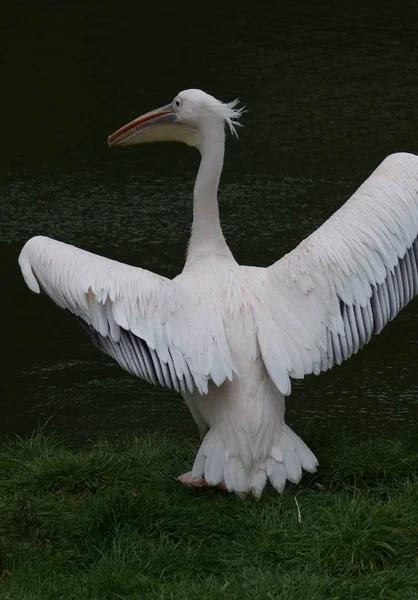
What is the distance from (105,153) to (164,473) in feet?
14.9

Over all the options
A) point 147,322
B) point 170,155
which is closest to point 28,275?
point 147,322

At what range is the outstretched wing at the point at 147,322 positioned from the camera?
4.20 metres

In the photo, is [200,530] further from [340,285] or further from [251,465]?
[340,285]

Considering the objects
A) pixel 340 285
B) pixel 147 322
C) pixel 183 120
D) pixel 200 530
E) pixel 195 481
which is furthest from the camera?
pixel 183 120

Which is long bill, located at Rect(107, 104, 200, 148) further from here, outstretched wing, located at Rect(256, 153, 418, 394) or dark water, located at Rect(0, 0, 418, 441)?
dark water, located at Rect(0, 0, 418, 441)

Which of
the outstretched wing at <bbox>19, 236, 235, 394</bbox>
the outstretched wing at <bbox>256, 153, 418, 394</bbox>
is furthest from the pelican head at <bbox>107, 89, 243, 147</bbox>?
the outstretched wing at <bbox>19, 236, 235, 394</bbox>

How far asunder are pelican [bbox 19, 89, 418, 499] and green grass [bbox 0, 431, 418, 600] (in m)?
0.19

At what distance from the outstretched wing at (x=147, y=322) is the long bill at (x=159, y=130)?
3.09ft

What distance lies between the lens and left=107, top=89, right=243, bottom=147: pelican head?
488cm

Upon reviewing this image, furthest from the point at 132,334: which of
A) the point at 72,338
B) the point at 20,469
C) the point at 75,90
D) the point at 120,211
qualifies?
the point at 75,90

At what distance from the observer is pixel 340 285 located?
4367 mm

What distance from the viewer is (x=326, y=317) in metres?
4.38

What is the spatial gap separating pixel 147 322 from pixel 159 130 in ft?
4.06

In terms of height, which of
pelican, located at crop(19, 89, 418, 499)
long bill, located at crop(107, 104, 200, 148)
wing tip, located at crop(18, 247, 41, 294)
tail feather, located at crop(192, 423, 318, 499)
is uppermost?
long bill, located at crop(107, 104, 200, 148)
